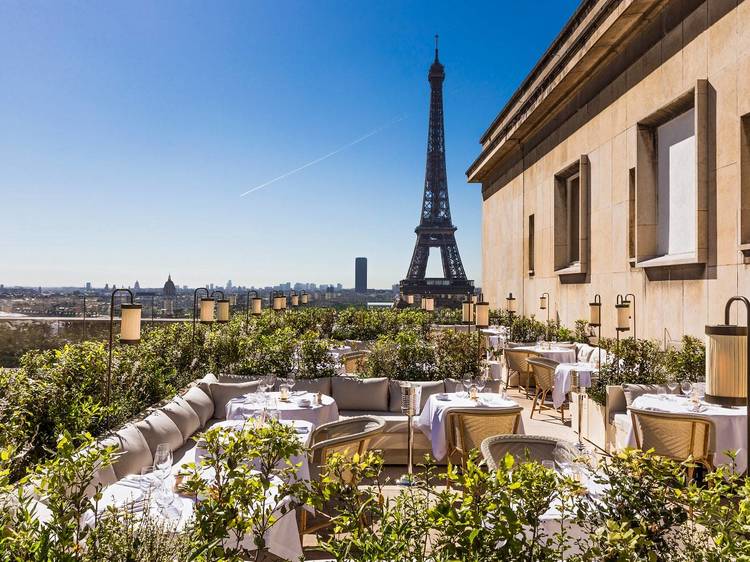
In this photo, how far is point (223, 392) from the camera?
249 inches

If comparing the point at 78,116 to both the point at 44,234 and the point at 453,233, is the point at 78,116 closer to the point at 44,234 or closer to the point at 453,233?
the point at 44,234

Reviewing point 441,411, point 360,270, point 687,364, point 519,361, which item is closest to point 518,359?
point 519,361

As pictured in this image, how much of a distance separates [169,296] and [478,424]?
11.1m

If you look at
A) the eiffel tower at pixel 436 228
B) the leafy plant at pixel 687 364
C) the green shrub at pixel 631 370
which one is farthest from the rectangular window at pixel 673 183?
the eiffel tower at pixel 436 228

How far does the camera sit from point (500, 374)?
10180 mm

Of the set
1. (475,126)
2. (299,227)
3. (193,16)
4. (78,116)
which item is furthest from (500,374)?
(299,227)

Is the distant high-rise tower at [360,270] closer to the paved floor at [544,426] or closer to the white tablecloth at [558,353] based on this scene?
the white tablecloth at [558,353]

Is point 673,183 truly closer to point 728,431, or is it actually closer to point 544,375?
point 544,375

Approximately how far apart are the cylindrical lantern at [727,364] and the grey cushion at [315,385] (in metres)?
5.35

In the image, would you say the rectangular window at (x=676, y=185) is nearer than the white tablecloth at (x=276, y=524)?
No

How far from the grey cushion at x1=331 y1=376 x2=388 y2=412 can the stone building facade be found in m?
5.37

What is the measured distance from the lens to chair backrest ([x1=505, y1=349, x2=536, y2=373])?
9336 millimetres

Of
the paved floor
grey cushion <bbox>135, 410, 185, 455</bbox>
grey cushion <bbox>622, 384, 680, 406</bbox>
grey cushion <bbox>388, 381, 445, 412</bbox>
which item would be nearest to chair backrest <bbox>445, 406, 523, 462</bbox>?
the paved floor

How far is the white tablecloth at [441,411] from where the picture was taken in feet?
16.8
